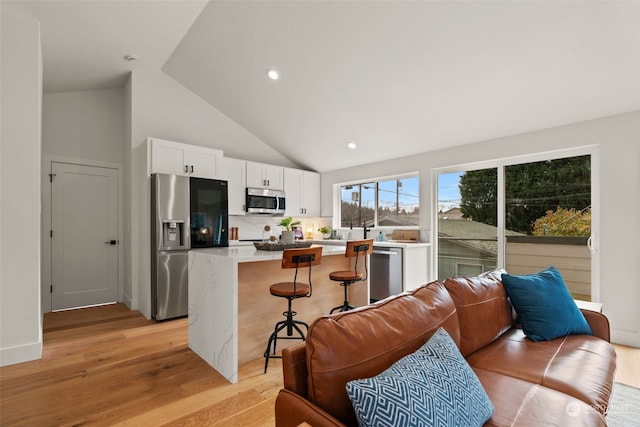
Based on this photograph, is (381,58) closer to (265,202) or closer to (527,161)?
(527,161)

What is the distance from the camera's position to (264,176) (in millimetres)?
5309

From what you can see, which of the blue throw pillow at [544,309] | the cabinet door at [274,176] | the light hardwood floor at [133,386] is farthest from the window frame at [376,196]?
the light hardwood floor at [133,386]

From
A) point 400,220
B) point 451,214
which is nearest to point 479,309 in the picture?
point 451,214

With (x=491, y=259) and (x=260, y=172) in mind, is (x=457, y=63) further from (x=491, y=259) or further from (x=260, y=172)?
(x=260, y=172)

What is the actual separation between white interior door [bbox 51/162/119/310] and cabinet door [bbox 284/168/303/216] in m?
2.65

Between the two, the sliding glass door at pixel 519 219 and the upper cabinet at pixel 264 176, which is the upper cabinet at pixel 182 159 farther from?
the sliding glass door at pixel 519 219

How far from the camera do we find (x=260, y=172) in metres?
5.26

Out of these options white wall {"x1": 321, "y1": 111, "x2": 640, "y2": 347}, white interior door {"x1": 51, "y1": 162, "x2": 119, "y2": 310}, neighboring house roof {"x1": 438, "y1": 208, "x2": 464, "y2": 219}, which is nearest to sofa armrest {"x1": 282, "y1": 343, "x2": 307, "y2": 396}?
white wall {"x1": 321, "y1": 111, "x2": 640, "y2": 347}

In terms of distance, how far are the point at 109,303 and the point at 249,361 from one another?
325 cm

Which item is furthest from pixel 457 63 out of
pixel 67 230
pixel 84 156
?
pixel 67 230

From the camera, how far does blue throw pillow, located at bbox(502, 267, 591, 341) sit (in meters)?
1.90

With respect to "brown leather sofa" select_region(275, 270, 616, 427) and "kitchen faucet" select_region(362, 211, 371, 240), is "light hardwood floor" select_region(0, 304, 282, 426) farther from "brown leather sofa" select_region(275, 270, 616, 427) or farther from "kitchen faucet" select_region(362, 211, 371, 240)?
"kitchen faucet" select_region(362, 211, 371, 240)

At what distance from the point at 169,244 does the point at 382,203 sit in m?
3.28

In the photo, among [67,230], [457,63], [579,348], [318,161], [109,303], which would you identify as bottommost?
[109,303]
